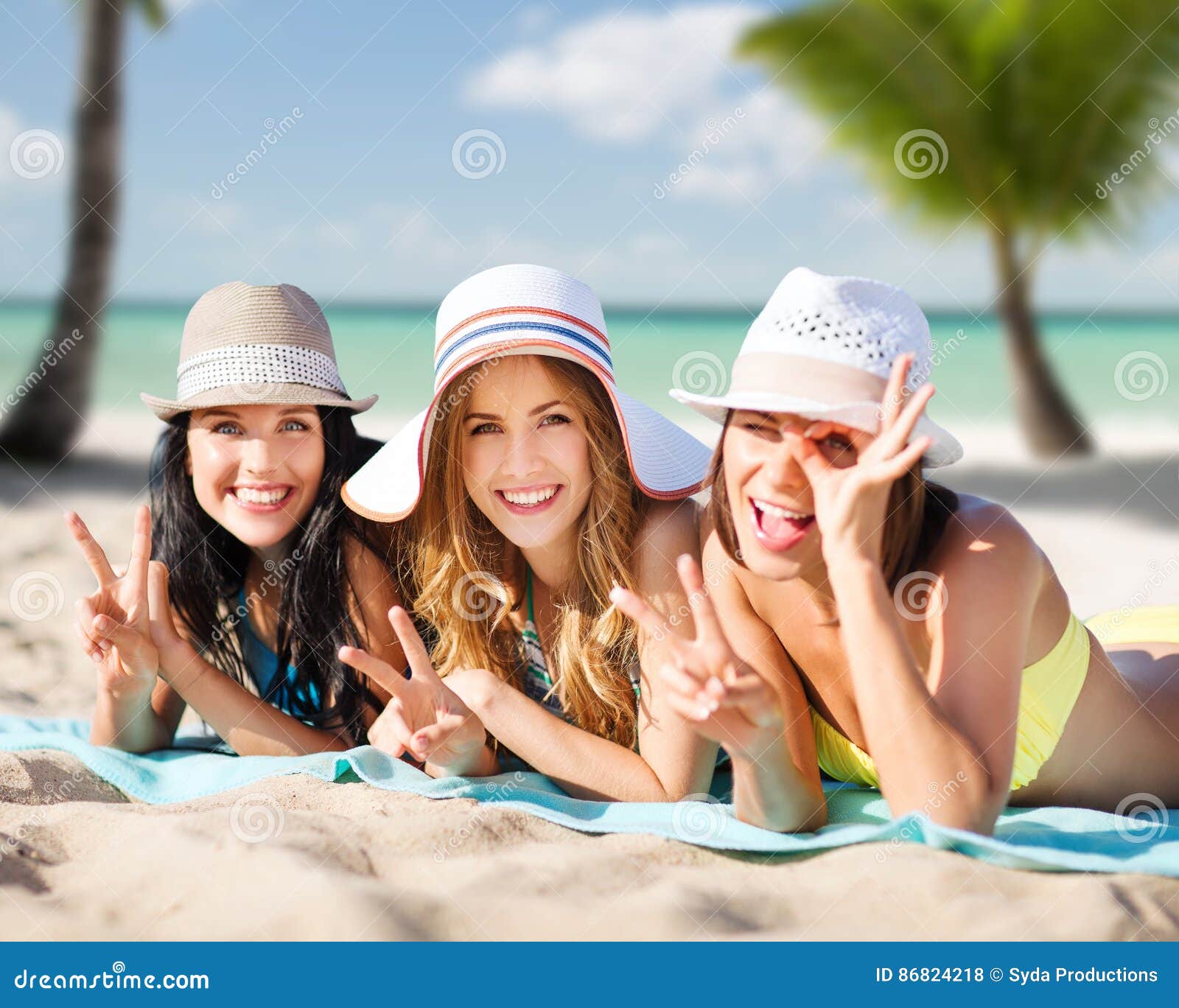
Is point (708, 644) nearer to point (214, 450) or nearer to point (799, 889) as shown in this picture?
point (799, 889)

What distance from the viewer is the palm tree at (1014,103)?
13797mm

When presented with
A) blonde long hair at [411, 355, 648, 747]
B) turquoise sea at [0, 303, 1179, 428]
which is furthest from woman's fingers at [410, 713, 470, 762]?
turquoise sea at [0, 303, 1179, 428]

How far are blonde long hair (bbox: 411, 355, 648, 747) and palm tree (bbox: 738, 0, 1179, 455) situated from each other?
12166 millimetres

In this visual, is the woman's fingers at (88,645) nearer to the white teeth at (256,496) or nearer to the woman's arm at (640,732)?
the white teeth at (256,496)

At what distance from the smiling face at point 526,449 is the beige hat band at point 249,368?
0.64 metres

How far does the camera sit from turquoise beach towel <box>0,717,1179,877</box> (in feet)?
7.57

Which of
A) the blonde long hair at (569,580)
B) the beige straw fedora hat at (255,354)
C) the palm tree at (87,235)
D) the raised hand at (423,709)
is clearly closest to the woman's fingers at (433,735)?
the raised hand at (423,709)

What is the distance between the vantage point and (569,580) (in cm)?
305

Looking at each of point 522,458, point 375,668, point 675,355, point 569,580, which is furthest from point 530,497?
point 675,355

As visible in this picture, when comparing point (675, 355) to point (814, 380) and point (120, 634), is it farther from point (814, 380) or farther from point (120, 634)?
point (814, 380)

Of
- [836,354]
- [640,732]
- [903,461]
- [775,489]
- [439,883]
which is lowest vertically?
[439,883]

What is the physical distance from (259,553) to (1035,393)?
40.8 feet

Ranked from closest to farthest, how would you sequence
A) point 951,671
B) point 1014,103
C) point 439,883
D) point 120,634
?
point 439,883 < point 951,671 < point 120,634 < point 1014,103
